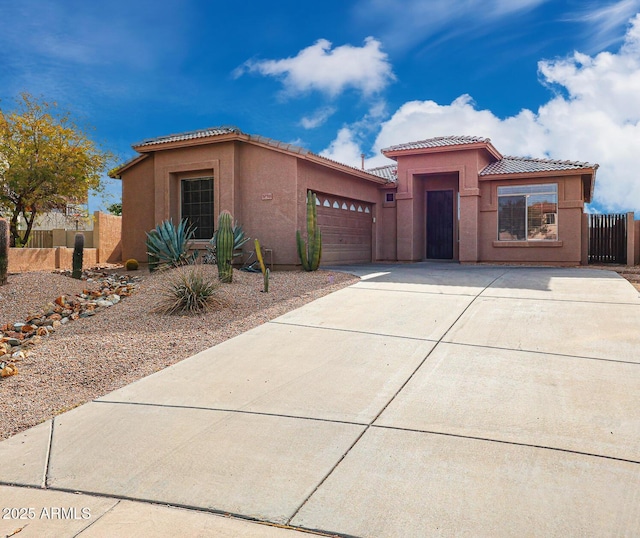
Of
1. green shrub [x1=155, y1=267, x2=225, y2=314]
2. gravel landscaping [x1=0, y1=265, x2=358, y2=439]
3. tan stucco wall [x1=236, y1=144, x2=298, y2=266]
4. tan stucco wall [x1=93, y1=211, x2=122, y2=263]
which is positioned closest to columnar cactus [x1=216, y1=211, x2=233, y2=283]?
gravel landscaping [x1=0, y1=265, x2=358, y2=439]

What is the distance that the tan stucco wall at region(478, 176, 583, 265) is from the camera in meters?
18.4

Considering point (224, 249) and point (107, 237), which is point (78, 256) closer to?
point (224, 249)

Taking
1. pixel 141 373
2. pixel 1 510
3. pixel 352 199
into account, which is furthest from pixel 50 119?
pixel 1 510

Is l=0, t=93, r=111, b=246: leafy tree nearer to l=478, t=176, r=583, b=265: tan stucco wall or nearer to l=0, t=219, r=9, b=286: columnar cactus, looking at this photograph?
l=0, t=219, r=9, b=286: columnar cactus

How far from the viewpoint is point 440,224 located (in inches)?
849

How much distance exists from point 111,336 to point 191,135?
398 inches

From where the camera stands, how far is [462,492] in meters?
3.30

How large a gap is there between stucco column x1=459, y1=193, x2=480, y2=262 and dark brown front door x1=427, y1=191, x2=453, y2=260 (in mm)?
1813

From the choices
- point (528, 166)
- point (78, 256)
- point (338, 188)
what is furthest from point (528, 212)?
point (78, 256)

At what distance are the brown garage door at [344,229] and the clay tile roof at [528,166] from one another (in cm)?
471

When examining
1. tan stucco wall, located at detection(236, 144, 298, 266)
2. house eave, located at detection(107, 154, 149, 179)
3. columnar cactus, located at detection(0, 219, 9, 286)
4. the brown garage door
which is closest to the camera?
columnar cactus, located at detection(0, 219, 9, 286)

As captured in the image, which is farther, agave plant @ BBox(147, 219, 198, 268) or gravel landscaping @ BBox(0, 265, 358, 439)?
agave plant @ BBox(147, 219, 198, 268)

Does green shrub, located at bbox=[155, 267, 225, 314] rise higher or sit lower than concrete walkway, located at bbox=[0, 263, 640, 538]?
higher

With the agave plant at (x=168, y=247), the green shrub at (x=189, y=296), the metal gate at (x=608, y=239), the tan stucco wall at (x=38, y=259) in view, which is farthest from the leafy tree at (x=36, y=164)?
the metal gate at (x=608, y=239)
